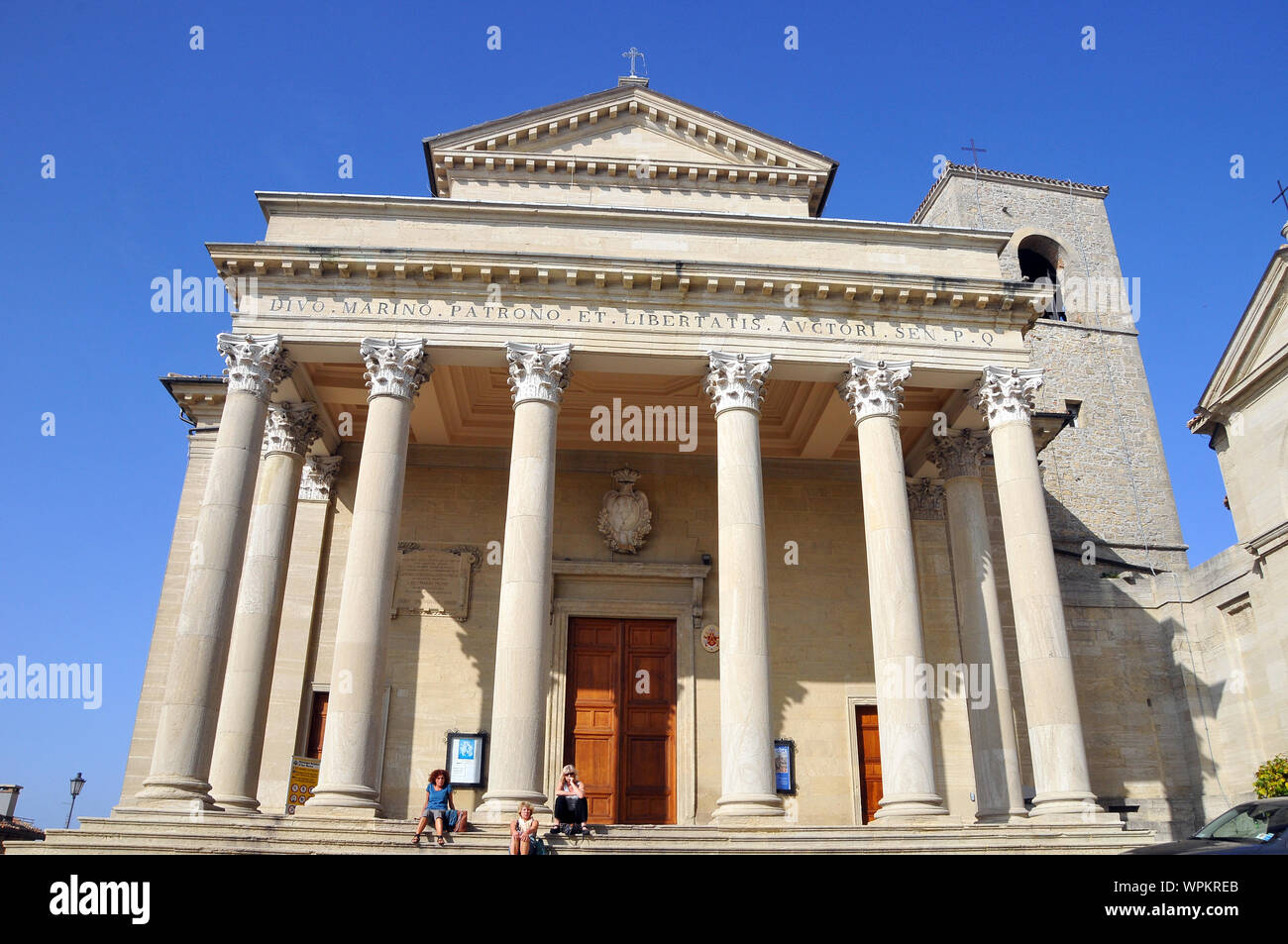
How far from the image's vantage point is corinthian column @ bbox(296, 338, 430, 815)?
16094mm

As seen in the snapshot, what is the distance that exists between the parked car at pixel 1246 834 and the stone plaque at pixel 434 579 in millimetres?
15512

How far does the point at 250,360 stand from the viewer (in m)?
18.6

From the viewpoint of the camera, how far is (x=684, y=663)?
2278 cm

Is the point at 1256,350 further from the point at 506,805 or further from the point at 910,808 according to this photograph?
the point at 506,805

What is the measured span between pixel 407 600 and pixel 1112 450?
28.8 meters

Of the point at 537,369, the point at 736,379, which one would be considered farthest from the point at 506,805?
the point at 736,379

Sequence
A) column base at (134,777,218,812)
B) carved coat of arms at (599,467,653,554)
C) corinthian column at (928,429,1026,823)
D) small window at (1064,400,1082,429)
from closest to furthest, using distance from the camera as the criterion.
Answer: column base at (134,777,218,812) → corinthian column at (928,429,1026,823) → carved coat of arms at (599,467,653,554) → small window at (1064,400,1082,429)

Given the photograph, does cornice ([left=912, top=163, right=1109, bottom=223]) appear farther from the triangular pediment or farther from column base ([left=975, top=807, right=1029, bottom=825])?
column base ([left=975, top=807, right=1029, bottom=825])

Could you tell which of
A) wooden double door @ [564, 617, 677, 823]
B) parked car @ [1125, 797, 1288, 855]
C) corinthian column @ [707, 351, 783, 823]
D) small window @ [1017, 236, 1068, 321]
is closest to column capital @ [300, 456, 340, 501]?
wooden double door @ [564, 617, 677, 823]

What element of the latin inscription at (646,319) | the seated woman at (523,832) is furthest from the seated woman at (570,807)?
the latin inscription at (646,319)

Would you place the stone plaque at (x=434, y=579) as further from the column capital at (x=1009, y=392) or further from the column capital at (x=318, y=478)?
the column capital at (x=1009, y=392)

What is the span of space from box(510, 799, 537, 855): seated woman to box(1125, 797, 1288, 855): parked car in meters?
7.81
